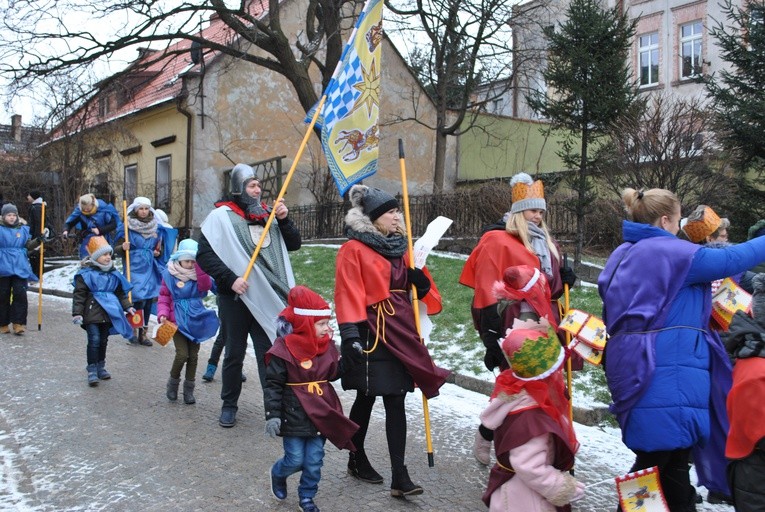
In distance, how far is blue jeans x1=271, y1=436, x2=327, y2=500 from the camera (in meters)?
4.54

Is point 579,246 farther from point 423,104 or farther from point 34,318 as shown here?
point 423,104

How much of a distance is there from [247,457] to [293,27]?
22.6 m

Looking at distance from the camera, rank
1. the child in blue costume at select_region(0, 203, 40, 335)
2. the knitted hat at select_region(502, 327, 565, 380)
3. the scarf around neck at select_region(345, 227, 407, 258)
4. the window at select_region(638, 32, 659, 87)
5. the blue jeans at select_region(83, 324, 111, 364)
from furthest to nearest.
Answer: the window at select_region(638, 32, 659, 87), the child in blue costume at select_region(0, 203, 40, 335), the blue jeans at select_region(83, 324, 111, 364), the scarf around neck at select_region(345, 227, 407, 258), the knitted hat at select_region(502, 327, 565, 380)

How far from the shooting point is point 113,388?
7.63 metres

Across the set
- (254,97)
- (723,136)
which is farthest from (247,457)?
(254,97)

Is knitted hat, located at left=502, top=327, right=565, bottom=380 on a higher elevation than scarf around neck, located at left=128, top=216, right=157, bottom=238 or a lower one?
lower

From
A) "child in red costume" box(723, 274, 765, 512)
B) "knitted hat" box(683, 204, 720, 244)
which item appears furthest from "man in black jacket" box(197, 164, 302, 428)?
"child in red costume" box(723, 274, 765, 512)

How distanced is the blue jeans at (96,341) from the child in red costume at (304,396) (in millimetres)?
3919

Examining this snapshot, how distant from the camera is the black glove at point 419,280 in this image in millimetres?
5054

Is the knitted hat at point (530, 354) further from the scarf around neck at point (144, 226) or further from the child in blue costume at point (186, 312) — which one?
the scarf around neck at point (144, 226)

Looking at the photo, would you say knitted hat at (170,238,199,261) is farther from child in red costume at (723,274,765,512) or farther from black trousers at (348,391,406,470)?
child in red costume at (723,274,765,512)

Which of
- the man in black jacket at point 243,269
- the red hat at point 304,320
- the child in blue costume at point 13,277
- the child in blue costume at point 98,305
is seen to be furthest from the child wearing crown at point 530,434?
the child in blue costume at point 13,277

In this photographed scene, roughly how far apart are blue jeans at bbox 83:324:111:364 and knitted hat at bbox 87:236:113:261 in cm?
73

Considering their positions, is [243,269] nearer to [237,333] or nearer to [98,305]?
[237,333]
